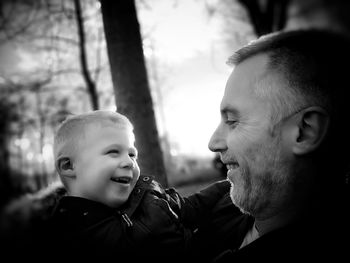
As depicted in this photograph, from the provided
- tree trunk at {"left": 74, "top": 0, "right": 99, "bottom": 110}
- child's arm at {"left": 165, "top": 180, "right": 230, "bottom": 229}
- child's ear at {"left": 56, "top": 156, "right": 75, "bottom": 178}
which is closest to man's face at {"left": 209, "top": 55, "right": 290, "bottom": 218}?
child's arm at {"left": 165, "top": 180, "right": 230, "bottom": 229}

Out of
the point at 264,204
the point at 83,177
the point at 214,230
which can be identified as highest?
the point at 83,177

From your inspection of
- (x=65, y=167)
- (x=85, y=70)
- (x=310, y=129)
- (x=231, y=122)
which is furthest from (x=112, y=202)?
(x=85, y=70)

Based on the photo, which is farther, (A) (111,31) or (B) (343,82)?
(A) (111,31)

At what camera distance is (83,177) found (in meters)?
1.95

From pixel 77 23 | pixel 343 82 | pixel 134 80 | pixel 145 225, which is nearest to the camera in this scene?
pixel 343 82

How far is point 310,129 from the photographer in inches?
54.3

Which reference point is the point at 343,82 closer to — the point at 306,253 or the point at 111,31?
the point at 306,253

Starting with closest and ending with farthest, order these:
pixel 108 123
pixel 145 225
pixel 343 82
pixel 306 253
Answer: pixel 306 253 < pixel 343 82 < pixel 145 225 < pixel 108 123

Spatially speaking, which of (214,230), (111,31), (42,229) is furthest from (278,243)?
(111,31)

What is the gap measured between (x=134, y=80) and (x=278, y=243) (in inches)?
67.8

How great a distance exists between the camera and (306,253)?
1.15 metres

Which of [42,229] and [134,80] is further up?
[134,80]

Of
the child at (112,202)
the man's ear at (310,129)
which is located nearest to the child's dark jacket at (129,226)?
the child at (112,202)

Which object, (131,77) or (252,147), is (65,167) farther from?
(252,147)
